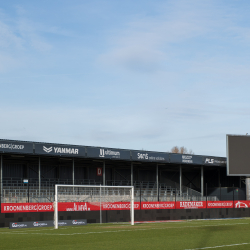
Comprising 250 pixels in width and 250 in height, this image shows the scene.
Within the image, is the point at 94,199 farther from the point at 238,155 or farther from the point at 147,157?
the point at 238,155

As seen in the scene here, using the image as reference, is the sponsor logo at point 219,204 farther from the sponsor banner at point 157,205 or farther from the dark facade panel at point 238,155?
the dark facade panel at point 238,155

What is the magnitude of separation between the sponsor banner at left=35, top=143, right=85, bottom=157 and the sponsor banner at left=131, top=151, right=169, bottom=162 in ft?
21.3

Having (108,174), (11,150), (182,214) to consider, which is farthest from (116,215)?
(108,174)

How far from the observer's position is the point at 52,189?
39.5 m

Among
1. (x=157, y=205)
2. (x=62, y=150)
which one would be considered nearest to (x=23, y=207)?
(x=157, y=205)

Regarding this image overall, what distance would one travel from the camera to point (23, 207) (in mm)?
27328

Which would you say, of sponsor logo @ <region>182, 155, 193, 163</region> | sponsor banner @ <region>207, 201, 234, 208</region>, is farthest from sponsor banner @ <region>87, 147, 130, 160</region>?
sponsor banner @ <region>207, 201, 234, 208</region>

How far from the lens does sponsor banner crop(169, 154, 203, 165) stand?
4790 centimetres

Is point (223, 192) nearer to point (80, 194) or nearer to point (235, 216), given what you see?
point (235, 216)

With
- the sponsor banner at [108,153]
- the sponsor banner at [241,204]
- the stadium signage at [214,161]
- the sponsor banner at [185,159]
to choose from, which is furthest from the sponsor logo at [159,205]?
the stadium signage at [214,161]

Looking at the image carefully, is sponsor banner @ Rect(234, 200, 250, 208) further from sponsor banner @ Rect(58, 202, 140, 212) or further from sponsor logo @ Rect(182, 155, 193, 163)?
sponsor banner @ Rect(58, 202, 140, 212)

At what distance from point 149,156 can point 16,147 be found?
594 inches

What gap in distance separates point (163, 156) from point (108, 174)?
9344mm

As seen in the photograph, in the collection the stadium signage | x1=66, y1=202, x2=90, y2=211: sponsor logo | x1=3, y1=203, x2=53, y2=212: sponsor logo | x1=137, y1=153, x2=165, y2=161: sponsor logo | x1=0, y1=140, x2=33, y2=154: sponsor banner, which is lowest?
x1=66, y1=202, x2=90, y2=211: sponsor logo
